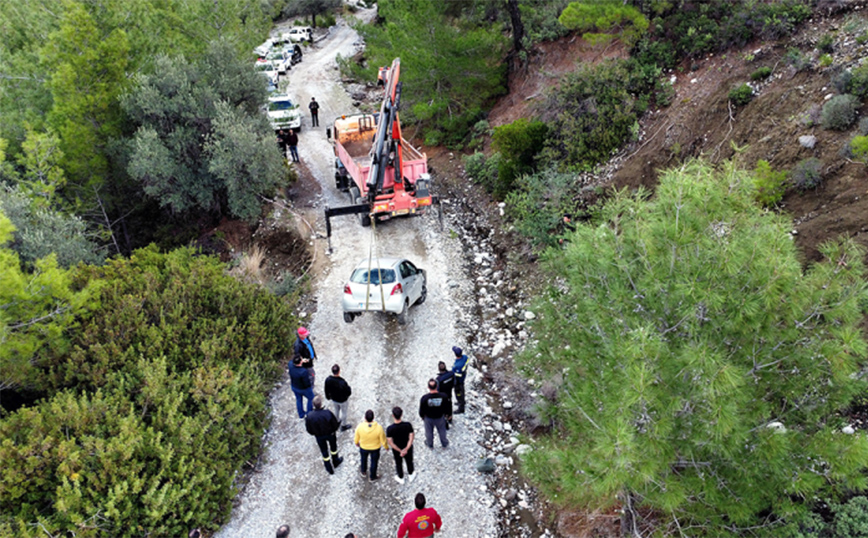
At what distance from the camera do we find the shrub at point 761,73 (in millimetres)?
13797

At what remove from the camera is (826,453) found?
4.81 m

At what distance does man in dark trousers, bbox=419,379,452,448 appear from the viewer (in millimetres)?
8586

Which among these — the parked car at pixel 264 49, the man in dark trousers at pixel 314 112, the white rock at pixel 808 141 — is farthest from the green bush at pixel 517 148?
the parked car at pixel 264 49

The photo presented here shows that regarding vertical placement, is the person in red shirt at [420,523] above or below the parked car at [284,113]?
above

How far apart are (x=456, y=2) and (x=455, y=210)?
33.8ft

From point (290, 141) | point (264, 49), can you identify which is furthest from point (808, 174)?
point (264, 49)

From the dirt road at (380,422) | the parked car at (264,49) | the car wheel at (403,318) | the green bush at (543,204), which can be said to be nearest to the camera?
the dirt road at (380,422)

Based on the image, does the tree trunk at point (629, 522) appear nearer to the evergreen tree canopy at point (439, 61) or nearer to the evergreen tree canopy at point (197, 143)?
the evergreen tree canopy at point (197, 143)

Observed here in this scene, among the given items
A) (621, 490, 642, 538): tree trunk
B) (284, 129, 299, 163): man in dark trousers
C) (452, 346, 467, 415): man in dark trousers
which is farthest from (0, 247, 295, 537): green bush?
(284, 129, 299, 163): man in dark trousers

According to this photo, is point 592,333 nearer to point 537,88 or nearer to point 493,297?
point 493,297

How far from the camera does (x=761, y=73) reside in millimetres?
13836

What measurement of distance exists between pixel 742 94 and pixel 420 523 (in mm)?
12988

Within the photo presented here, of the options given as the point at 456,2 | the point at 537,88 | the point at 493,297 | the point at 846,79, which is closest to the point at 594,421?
the point at 493,297

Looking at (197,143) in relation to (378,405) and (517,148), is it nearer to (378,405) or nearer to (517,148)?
(517,148)
